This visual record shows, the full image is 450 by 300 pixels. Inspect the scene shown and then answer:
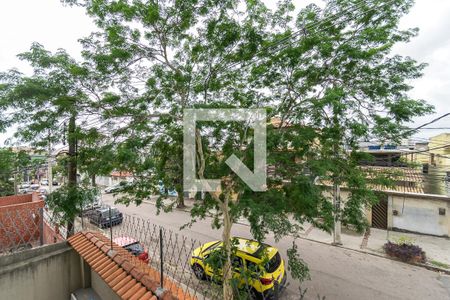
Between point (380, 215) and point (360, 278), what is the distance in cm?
547

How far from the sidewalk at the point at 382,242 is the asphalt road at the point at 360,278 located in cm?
46

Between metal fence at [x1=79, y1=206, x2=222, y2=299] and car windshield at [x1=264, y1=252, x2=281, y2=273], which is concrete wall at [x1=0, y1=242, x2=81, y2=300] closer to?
metal fence at [x1=79, y1=206, x2=222, y2=299]

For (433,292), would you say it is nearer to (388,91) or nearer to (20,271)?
(388,91)

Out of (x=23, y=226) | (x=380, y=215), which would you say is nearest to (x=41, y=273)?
(x=23, y=226)

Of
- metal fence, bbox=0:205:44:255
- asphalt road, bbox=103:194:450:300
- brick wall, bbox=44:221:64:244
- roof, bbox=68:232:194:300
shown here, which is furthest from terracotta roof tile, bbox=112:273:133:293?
asphalt road, bbox=103:194:450:300

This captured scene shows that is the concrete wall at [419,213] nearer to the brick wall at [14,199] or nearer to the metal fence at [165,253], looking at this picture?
the metal fence at [165,253]

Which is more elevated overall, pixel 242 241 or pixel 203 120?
pixel 203 120

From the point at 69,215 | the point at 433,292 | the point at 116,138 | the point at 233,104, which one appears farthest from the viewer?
the point at 433,292

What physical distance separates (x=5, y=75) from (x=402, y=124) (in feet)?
22.0

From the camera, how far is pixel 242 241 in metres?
6.49

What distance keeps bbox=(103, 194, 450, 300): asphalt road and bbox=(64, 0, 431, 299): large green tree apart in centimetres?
336

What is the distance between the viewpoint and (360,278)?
665 centimetres

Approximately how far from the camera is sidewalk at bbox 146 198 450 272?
25.4ft

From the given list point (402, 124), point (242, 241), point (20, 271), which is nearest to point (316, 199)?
point (402, 124)
